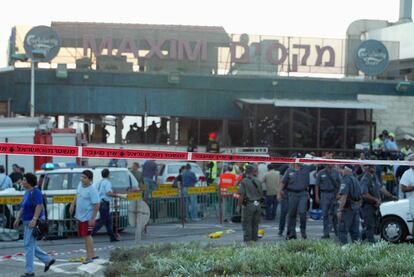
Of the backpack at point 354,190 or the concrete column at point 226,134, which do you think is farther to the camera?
the concrete column at point 226,134

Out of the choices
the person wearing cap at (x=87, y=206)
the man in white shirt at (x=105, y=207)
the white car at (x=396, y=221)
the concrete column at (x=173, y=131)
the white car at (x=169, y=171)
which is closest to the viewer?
the person wearing cap at (x=87, y=206)

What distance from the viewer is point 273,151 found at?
1425 inches

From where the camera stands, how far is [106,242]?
17.8 m

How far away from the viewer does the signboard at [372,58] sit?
3844 cm

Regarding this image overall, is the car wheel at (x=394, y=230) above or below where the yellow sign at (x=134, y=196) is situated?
below

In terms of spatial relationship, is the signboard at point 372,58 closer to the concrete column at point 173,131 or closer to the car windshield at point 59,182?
the concrete column at point 173,131

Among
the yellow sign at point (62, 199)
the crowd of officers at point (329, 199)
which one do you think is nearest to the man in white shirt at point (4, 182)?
the yellow sign at point (62, 199)

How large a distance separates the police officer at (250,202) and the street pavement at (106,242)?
0.93 metres

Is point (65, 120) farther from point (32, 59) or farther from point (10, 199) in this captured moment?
point (10, 199)

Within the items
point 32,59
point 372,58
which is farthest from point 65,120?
point 372,58

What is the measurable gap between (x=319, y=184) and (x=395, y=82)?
74.2 ft

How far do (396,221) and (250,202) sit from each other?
132 inches

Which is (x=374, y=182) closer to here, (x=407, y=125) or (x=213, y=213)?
(x=213, y=213)

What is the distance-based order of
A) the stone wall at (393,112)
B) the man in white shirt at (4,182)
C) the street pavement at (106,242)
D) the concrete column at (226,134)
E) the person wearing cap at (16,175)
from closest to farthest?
the street pavement at (106,242) → the man in white shirt at (4,182) → the person wearing cap at (16,175) → the concrete column at (226,134) → the stone wall at (393,112)
